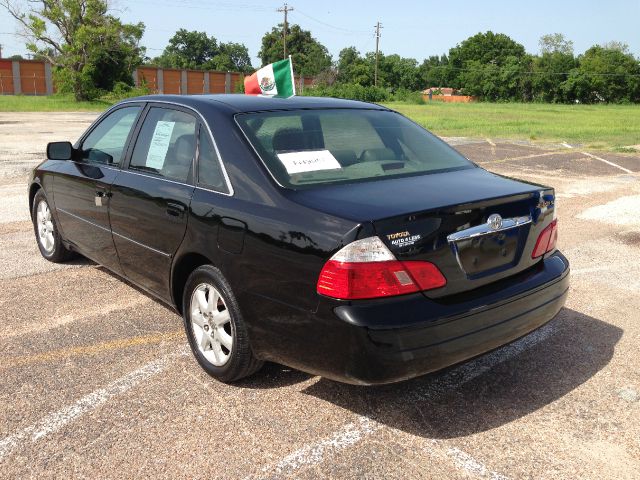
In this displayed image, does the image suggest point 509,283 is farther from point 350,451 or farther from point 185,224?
point 185,224

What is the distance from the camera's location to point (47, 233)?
580 cm

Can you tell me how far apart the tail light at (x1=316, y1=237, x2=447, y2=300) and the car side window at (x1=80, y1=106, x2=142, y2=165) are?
2303mm

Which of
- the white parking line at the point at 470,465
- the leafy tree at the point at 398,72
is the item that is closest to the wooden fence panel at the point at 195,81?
the leafy tree at the point at 398,72

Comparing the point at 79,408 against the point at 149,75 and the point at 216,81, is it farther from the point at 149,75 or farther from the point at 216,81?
the point at 216,81

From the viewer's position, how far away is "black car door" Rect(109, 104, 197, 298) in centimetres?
367

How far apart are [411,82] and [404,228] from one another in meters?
115

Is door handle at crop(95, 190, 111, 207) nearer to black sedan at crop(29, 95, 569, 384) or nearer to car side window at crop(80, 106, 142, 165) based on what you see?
black sedan at crop(29, 95, 569, 384)

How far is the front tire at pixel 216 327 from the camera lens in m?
3.27

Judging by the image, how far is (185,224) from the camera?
11.6 feet

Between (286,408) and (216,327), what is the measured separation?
0.60m

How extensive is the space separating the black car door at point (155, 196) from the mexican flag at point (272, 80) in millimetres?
2525

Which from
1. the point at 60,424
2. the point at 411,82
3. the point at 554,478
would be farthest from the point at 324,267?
the point at 411,82

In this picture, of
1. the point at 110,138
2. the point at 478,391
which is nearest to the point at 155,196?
the point at 110,138

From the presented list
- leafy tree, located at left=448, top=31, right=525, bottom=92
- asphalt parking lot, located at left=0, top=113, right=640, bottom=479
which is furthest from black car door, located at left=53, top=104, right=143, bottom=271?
leafy tree, located at left=448, top=31, right=525, bottom=92
